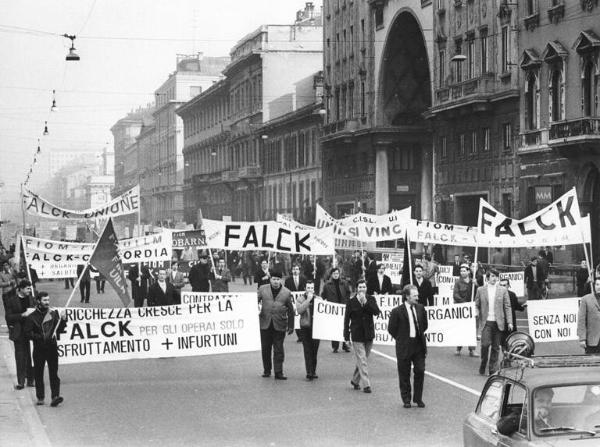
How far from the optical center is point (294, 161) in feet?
268

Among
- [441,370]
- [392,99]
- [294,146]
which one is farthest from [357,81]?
[441,370]

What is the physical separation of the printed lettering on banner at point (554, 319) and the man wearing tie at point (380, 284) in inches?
205

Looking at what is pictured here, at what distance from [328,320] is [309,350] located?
1185mm

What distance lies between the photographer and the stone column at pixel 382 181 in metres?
63.6

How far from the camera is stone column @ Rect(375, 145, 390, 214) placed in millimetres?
63625

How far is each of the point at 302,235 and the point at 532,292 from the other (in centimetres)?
1048

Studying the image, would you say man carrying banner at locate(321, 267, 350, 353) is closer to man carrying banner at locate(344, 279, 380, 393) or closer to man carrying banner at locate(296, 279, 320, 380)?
man carrying banner at locate(296, 279, 320, 380)

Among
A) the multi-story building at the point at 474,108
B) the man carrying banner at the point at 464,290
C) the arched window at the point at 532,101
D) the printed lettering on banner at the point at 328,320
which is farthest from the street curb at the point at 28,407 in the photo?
the multi-story building at the point at 474,108

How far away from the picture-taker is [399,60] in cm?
6266

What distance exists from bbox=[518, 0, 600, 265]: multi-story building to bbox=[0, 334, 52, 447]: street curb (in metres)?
23.3

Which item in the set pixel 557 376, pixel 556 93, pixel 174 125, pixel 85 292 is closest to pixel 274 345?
pixel 557 376

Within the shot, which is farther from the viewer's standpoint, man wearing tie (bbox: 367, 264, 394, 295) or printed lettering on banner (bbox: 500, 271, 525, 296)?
printed lettering on banner (bbox: 500, 271, 525, 296)

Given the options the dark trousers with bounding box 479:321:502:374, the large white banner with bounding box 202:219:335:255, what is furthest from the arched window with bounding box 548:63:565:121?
the dark trousers with bounding box 479:321:502:374

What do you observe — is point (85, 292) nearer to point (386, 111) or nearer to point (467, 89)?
point (467, 89)
